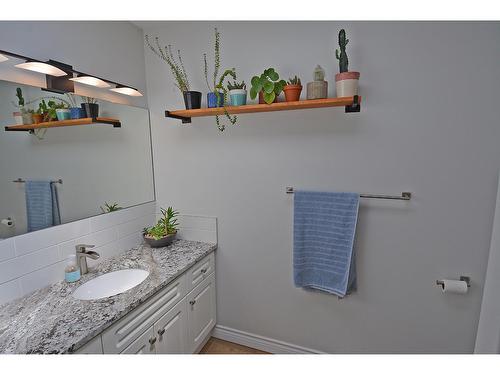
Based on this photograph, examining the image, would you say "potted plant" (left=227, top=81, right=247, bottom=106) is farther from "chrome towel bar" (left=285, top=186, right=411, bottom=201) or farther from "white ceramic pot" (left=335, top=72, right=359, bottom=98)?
"chrome towel bar" (left=285, top=186, right=411, bottom=201)

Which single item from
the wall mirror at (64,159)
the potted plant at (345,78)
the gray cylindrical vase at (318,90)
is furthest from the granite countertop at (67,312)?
the potted plant at (345,78)

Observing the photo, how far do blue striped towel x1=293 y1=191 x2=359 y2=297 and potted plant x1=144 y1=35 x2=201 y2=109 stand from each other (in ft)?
2.99

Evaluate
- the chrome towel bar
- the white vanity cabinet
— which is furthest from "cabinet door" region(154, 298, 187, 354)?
the chrome towel bar

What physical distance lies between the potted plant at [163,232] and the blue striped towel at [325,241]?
93 centimetres

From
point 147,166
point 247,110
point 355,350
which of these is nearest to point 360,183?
point 247,110

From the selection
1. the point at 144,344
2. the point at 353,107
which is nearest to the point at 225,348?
the point at 144,344

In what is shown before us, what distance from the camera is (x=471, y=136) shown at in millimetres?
1315

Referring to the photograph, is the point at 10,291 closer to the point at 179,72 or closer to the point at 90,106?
the point at 90,106

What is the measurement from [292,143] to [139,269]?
124 cm

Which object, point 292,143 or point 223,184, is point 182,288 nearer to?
point 223,184

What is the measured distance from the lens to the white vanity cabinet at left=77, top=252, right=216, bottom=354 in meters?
1.17

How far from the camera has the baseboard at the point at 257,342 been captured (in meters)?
1.83

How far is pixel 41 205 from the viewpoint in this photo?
1369mm

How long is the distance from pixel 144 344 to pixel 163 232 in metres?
0.77
